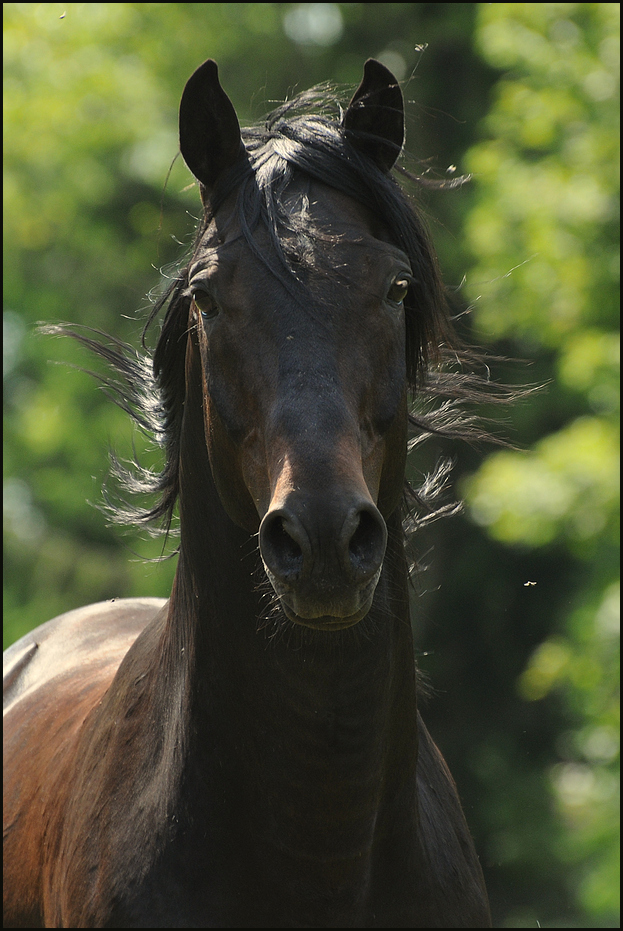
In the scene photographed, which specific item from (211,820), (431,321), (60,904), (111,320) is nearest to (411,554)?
(431,321)

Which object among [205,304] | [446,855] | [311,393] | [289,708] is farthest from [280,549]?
A: [446,855]

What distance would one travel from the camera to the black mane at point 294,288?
2.38 m

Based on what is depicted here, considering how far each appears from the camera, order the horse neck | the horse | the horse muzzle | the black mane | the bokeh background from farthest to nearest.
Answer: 1. the bokeh background
2. the black mane
3. the horse neck
4. the horse
5. the horse muzzle

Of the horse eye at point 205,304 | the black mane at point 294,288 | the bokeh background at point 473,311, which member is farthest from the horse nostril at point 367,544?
the bokeh background at point 473,311

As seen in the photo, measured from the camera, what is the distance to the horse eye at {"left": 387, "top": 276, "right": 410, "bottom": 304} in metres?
2.28

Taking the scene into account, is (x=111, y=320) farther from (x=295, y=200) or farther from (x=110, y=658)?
(x=295, y=200)

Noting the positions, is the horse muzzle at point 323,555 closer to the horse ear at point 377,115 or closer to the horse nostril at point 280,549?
the horse nostril at point 280,549

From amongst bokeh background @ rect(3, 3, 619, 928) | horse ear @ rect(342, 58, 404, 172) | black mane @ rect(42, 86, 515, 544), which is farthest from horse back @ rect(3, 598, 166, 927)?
bokeh background @ rect(3, 3, 619, 928)

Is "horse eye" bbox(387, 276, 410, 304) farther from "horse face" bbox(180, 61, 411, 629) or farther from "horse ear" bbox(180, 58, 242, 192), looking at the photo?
"horse ear" bbox(180, 58, 242, 192)

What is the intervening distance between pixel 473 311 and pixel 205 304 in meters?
8.45

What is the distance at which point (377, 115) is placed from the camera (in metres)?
2.56

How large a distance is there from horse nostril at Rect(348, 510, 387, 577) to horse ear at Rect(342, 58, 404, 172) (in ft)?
3.73

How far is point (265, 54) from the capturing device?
13445mm

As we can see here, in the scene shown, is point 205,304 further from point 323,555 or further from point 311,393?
point 323,555
